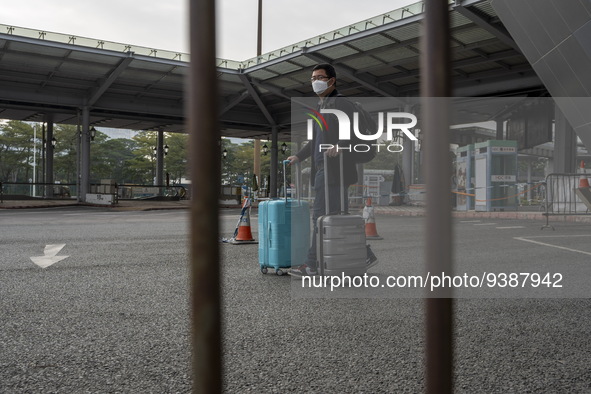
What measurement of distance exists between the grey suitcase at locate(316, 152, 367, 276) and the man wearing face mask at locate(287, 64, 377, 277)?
0.17 m

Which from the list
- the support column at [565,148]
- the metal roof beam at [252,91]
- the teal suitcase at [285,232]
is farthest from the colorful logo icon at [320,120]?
the metal roof beam at [252,91]

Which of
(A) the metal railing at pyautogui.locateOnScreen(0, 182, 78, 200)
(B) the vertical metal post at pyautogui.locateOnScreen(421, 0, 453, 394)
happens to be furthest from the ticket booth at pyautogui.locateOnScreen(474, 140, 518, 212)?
(A) the metal railing at pyautogui.locateOnScreen(0, 182, 78, 200)

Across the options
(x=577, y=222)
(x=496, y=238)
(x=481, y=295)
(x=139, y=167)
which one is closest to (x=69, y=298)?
(x=481, y=295)

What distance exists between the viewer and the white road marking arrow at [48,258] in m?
6.62

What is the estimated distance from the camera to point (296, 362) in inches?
109

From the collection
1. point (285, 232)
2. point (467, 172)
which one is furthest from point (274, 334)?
point (467, 172)

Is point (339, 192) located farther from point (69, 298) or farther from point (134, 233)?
point (134, 233)

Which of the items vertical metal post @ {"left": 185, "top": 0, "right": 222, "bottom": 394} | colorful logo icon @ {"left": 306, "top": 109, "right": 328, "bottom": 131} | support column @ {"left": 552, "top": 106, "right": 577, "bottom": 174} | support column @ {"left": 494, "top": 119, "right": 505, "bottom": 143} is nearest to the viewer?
vertical metal post @ {"left": 185, "top": 0, "right": 222, "bottom": 394}

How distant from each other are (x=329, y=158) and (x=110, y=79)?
21.8 meters

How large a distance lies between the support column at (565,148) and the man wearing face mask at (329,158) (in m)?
19.9

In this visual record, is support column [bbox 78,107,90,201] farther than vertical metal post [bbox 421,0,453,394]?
Yes

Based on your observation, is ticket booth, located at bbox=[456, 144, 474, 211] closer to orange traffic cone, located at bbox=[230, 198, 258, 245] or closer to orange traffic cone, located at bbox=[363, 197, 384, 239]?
orange traffic cone, located at bbox=[363, 197, 384, 239]

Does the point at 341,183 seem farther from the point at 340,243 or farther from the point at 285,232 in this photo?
the point at 285,232

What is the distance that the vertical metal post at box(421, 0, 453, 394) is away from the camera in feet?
1.98
